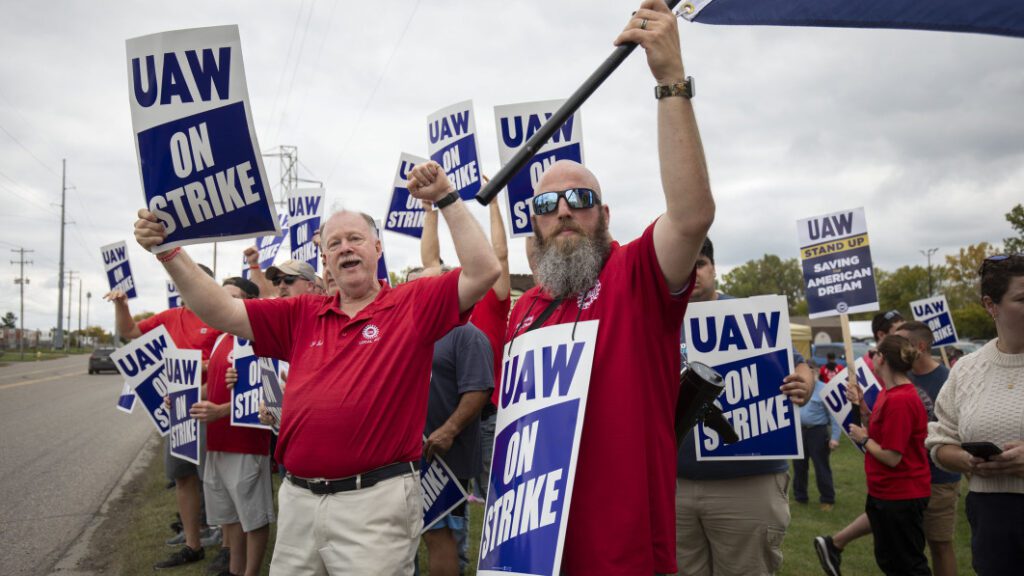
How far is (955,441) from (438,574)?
2.86 m

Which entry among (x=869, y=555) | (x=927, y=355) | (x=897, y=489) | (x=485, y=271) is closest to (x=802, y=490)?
(x=869, y=555)

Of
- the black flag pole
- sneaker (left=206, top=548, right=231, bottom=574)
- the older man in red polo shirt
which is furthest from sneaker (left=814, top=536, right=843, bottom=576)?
the black flag pole

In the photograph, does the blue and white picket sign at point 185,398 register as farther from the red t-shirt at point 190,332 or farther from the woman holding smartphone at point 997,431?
the woman holding smartphone at point 997,431

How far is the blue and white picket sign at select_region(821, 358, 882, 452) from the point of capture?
5.79 meters

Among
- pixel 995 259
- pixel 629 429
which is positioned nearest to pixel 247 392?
pixel 629 429

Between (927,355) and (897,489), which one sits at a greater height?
(927,355)

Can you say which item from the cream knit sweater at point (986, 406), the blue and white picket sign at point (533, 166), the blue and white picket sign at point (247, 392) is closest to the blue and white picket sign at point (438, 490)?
the blue and white picket sign at point (247, 392)

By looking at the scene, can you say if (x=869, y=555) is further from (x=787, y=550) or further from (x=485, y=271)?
(x=485, y=271)

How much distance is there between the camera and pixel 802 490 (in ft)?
26.9

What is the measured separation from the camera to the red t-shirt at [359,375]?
2729 mm

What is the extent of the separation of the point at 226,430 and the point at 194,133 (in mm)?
2752

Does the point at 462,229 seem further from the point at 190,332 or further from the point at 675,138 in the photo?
the point at 190,332

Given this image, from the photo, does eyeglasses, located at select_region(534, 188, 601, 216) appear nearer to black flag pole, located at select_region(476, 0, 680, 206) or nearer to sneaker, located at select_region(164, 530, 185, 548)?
black flag pole, located at select_region(476, 0, 680, 206)

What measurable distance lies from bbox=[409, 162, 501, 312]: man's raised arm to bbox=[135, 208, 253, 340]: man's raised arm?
101 centimetres
